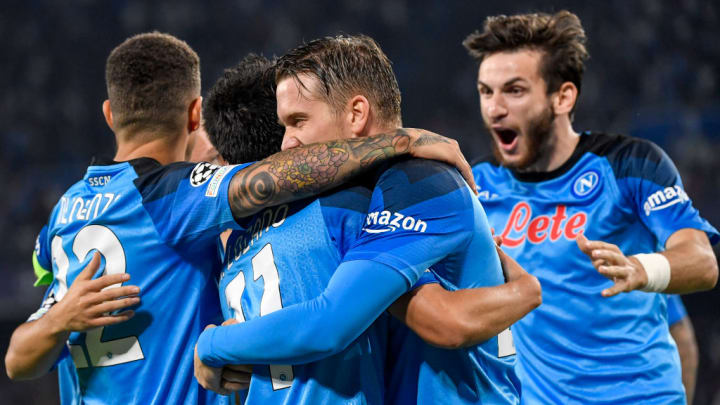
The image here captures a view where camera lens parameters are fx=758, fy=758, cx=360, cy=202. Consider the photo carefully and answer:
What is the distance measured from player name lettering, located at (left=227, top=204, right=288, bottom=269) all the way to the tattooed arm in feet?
0.13

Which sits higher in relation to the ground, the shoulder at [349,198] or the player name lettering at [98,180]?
the player name lettering at [98,180]

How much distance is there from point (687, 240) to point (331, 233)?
1.94 meters

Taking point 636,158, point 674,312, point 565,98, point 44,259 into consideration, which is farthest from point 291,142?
point 674,312

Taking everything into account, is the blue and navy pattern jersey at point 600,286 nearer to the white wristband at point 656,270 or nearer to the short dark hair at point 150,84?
the white wristband at point 656,270

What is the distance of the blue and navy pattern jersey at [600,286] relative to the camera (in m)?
3.37

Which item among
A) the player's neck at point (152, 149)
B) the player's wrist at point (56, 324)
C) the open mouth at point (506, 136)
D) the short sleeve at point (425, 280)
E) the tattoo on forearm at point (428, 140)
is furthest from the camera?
the open mouth at point (506, 136)

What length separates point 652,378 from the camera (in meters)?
3.38

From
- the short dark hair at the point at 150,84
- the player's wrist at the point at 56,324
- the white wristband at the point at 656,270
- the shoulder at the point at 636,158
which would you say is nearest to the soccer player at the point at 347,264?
the player's wrist at the point at 56,324

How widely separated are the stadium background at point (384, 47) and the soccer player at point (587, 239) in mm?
6046

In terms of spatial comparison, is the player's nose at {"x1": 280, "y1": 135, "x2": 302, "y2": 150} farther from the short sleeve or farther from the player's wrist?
the player's wrist

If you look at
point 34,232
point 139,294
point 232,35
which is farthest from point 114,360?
point 232,35

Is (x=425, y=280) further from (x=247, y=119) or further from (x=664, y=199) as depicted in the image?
(x=664, y=199)

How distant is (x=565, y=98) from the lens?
4012 millimetres

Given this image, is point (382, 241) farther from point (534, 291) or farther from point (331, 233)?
point (534, 291)
